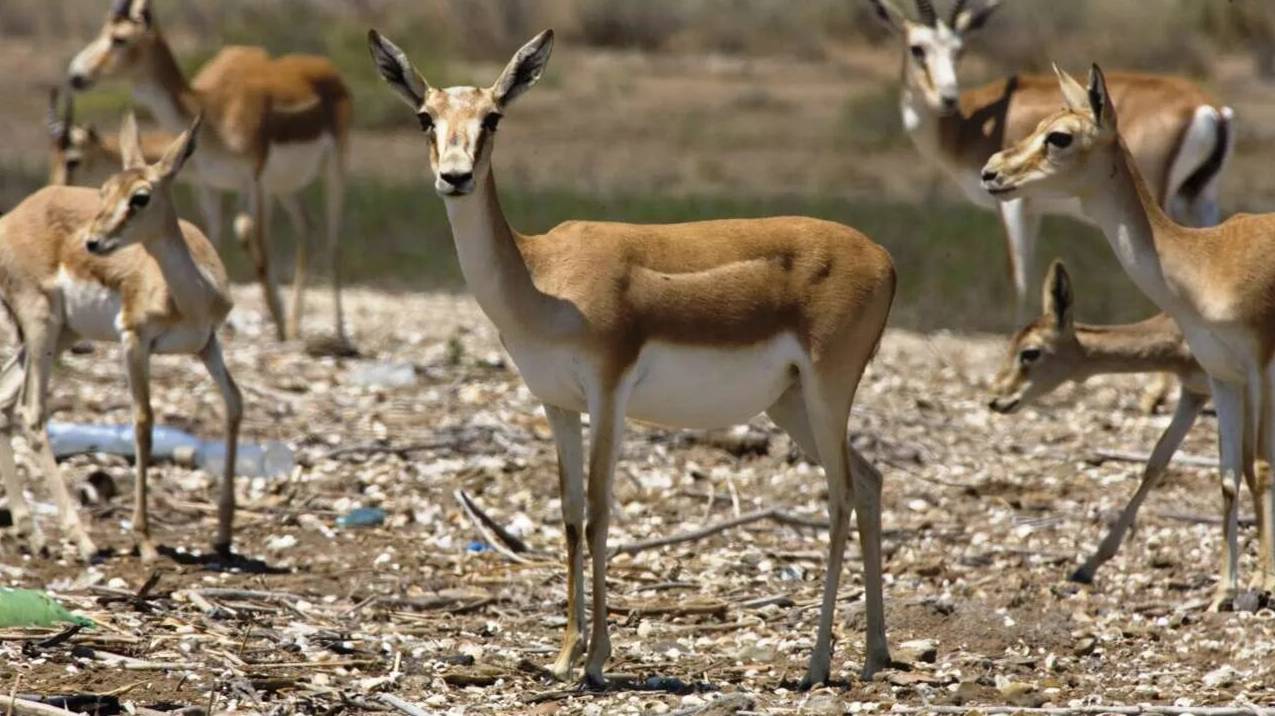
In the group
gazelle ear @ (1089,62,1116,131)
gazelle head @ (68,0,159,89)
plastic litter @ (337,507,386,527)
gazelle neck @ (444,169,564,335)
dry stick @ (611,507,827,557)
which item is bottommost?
plastic litter @ (337,507,386,527)

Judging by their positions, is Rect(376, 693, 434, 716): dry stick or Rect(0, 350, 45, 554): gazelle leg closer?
Rect(376, 693, 434, 716): dry stick

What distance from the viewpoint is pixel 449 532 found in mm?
11258

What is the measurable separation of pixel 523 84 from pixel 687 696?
7.99 feet

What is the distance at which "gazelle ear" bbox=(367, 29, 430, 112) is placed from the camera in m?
8.02

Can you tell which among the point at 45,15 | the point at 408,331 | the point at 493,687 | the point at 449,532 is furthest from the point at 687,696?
the point at 45,15

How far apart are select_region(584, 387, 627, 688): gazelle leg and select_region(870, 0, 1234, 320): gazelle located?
22.1ft

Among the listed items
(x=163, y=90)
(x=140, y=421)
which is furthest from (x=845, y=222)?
(x=140, y=421)

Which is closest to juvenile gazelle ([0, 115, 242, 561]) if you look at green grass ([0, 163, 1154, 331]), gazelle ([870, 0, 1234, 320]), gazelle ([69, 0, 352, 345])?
gazelle ([69, 0, 352, 345])

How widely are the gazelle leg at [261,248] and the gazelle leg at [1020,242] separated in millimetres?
5633

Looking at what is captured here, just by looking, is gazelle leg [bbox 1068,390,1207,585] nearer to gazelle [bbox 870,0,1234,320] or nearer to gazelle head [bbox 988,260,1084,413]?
gazelle head [bbox 988,260,1084,413]

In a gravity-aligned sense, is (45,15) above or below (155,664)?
above

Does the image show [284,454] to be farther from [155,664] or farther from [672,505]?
[155,664]

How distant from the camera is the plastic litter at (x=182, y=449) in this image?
12195 mm

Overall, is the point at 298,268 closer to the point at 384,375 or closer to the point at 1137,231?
the point at 384,375
